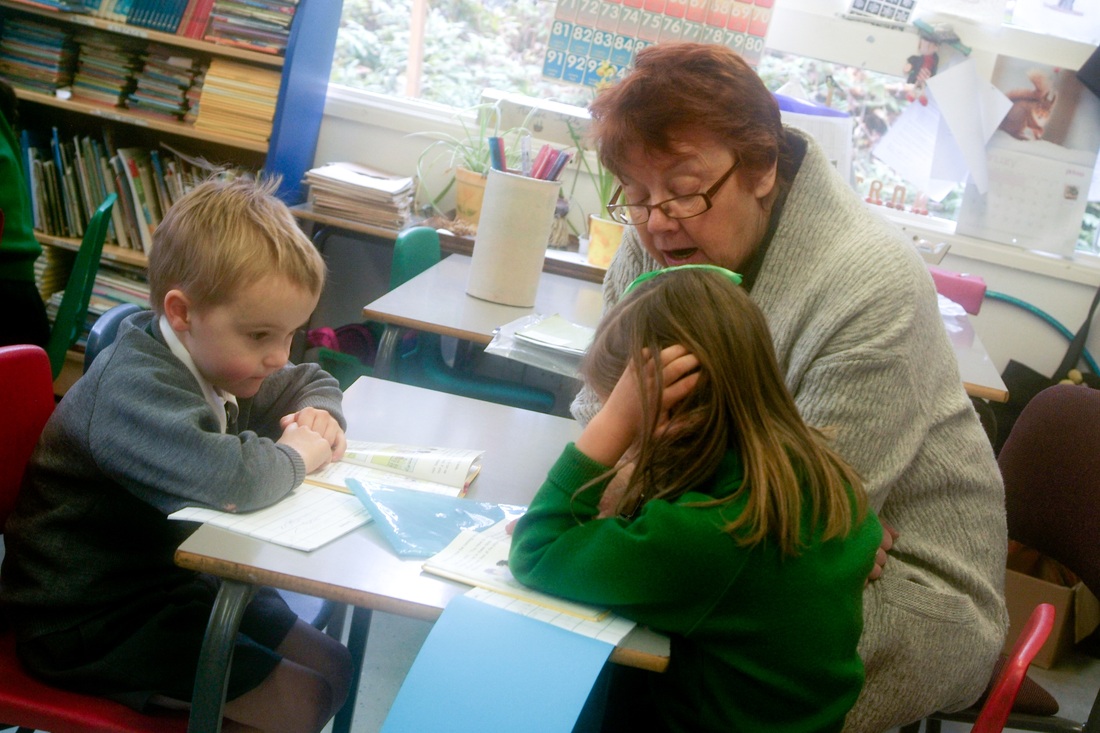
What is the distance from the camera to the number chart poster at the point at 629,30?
10.9 feet

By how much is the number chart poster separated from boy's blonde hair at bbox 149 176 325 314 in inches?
86.7

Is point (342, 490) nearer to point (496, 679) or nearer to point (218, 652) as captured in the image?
point (218, 652)

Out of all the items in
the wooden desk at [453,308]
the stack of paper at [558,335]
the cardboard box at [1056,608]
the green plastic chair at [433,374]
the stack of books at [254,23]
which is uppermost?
the stack of books at [254,23]

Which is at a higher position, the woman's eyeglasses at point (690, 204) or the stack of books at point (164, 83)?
the woman's eyeglasses at point (690, 204)

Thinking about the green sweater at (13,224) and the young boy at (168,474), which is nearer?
the young boy at (168,474)

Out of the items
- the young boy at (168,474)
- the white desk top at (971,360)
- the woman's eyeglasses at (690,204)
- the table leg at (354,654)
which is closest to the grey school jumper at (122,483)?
the young boy at (168,474)

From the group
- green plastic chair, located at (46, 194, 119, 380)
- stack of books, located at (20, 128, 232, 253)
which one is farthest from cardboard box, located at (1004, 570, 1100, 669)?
stack of books, located at (20, 128, 232, 253)

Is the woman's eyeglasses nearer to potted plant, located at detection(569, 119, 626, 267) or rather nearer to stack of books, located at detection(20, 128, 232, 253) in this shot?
potted plant, located at detection(569, 119, 626, 267)

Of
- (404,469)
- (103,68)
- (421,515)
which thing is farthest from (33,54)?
(421,515)

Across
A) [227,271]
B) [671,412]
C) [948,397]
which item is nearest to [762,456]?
[671,412]

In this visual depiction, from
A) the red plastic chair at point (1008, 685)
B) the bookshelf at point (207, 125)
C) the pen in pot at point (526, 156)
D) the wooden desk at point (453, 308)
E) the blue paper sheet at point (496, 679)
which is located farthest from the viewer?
the bookshelf at point (207, 125)

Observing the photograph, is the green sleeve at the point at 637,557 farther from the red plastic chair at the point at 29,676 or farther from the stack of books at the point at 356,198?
the stack of books at the point at 356,198

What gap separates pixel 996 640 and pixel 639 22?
2613 millimetres

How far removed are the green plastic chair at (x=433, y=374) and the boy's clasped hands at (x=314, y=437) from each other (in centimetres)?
117
